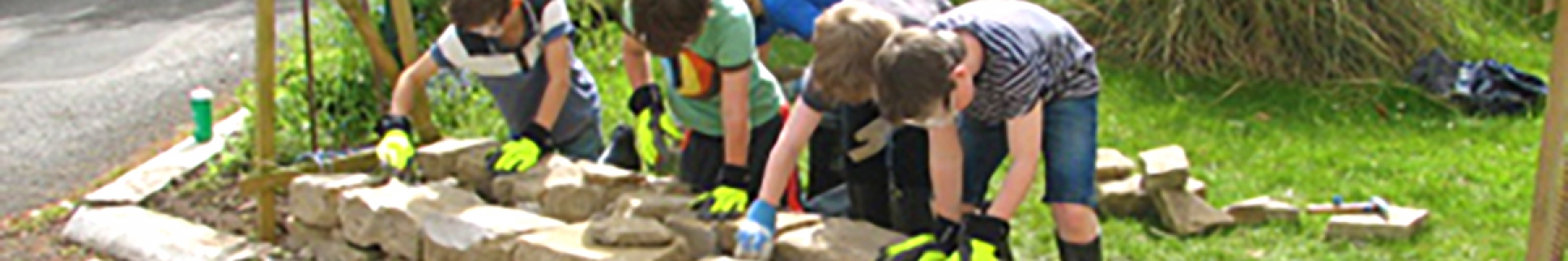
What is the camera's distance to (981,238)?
364 cm

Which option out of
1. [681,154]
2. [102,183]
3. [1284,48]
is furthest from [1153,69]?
[102,183]

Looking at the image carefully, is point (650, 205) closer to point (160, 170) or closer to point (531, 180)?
point (531, 180)

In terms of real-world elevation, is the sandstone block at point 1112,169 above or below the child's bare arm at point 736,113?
below

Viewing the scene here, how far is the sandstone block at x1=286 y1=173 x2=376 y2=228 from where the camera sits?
4715 millimetres

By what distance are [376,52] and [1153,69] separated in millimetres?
3225

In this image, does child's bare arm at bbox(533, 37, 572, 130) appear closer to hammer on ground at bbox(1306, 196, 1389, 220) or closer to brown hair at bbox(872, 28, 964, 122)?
brown hair at bbox(872, 28, 964, 122)

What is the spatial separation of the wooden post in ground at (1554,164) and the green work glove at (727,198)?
1618mm

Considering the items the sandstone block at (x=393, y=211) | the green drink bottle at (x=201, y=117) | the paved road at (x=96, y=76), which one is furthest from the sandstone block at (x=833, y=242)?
the green drink bottle at (x=201, y=117)

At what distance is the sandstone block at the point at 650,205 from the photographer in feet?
13.8

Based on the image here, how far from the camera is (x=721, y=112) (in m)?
4.65

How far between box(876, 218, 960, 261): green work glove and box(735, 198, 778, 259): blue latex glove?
0.81 ft

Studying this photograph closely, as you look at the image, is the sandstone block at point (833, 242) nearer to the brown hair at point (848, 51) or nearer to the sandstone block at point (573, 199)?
the brown hair at point (848, 51)

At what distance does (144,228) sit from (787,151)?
2.13 meters

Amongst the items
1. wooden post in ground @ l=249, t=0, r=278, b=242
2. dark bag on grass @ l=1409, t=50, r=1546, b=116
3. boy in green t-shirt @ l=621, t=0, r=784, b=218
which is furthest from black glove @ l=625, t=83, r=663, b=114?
dark bag on grass @ l=1409, t=50, r=1546, b=116
